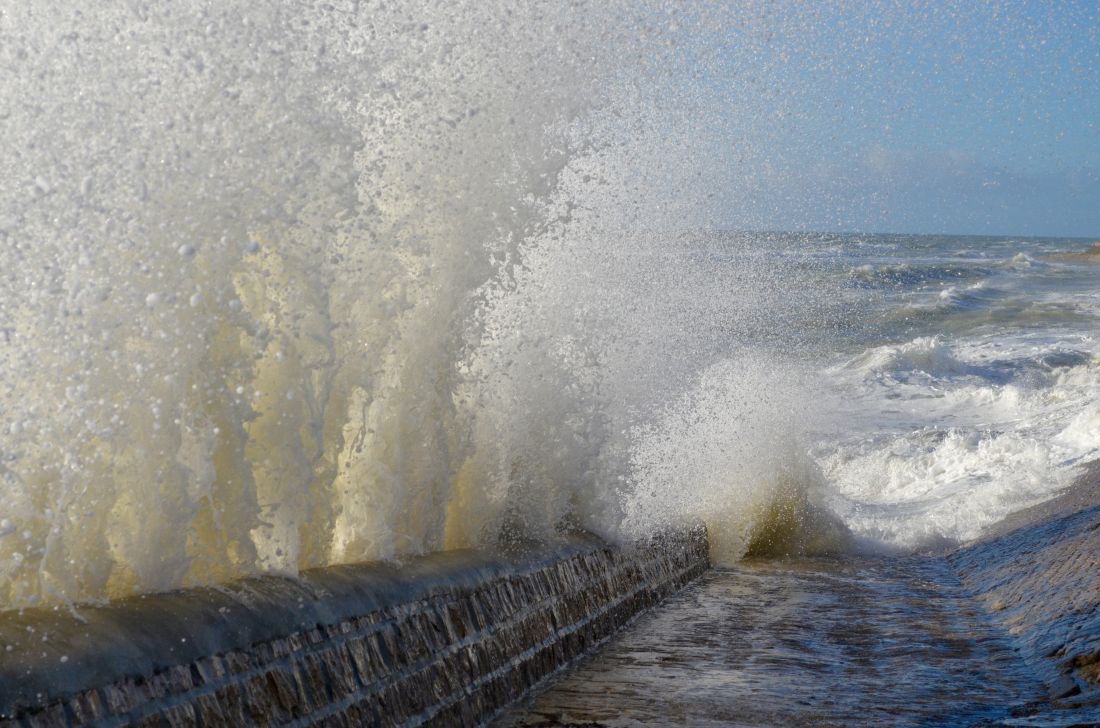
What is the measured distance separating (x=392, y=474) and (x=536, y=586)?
2.27 ft

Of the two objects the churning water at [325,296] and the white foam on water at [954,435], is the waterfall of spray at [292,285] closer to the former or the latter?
the churning water at [325,296]

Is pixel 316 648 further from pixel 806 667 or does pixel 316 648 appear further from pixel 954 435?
pixel 954 435

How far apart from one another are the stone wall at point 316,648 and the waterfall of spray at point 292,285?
21cm

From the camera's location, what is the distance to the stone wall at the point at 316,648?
2.34m

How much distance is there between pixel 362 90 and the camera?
167 inches

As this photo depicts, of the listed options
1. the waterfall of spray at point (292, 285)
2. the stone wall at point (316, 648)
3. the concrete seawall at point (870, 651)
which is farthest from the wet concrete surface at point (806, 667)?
the waterfall of spray at point (292, 285)

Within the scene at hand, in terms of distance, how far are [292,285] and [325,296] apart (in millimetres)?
113

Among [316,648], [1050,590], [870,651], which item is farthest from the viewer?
[1050,590]

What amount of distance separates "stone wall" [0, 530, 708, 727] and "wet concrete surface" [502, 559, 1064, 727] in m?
0.23

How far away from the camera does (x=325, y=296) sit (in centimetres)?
388

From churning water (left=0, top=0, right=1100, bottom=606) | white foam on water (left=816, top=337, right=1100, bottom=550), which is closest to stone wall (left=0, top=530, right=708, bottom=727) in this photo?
churning water (left=0, top=0, right=1100, bottom=606)

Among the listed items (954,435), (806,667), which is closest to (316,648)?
(806,667)

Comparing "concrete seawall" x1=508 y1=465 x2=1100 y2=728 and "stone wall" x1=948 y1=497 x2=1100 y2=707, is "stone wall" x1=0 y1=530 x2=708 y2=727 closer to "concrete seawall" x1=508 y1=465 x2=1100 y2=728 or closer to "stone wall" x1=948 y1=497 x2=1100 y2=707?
"concrete seawall" x1=508 y1=465 x2=1100 y2=728

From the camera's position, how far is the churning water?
121 inches
